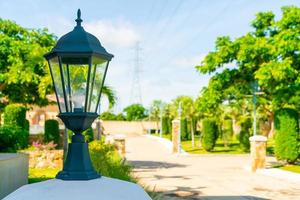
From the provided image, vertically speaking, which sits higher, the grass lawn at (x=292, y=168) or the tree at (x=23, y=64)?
the tree at (x=23, y=64)

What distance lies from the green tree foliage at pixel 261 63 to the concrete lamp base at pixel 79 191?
14249 mm

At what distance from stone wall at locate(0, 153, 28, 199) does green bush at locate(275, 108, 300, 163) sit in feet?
41.2

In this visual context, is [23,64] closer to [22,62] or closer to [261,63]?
[22,62]

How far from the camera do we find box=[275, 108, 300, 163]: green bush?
690 inches

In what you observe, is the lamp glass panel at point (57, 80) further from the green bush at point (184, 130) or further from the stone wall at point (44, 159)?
the green bush at point (184, 130)

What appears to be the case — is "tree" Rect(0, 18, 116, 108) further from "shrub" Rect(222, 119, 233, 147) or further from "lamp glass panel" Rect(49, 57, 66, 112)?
"shrub" Rect(222, 119, 233, 147)

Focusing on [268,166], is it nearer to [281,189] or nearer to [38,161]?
[281,189]

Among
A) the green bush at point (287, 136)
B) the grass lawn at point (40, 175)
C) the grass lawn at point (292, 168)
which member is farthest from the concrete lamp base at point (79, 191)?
the green bush at point (287, 136)

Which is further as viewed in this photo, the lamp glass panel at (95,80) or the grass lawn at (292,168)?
the grass lawn at (292,168)

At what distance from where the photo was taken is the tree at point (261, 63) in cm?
→ 1758

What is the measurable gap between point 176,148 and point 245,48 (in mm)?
10575

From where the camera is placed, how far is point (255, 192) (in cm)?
1166

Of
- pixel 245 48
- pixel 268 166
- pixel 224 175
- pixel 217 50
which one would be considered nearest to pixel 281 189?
pixel 224 175

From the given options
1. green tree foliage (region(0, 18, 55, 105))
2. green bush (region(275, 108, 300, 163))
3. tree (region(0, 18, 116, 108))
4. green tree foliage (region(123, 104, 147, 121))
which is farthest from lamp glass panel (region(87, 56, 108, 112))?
green tree foliage (region(123, 104, 147, 121))
